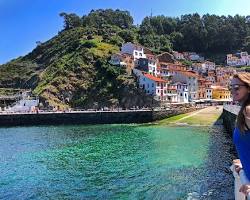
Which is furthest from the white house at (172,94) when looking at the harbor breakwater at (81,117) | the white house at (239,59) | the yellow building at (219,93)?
the white house at (239,59)

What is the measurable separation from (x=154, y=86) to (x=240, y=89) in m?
111

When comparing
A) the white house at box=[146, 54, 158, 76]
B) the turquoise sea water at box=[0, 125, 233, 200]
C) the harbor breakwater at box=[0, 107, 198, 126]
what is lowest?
the turquoise sea water at box=[0, 125, 233, 200]

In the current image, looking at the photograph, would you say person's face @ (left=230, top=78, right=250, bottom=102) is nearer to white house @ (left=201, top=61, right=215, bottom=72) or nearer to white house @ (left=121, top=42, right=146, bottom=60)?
white house @ (left=121, top=42, right=146, bottom=60)

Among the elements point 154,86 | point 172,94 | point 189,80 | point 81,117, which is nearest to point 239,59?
point 189,80

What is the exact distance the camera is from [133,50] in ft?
474

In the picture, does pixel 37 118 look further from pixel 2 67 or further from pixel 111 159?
pixel 2 67

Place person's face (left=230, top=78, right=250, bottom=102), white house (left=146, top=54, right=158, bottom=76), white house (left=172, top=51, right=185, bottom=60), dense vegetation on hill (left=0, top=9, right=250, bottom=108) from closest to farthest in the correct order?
person's face (left=230, top=78, right=250, bottom=102)
dense vegetation on hill (left=0, top=9, right=250, bottom=108)
white house (left=146, top=54, right=158, bottom=76)
white house (left=172, top=51, right=185, bottom=60)

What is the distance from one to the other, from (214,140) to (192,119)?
95.8ft

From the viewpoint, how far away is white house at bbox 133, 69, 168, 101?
382 feet

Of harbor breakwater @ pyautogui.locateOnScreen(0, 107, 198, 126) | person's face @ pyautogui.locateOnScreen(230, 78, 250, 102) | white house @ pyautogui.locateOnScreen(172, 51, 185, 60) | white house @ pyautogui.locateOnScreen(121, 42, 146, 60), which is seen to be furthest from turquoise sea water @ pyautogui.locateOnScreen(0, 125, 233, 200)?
white house @ pyautogui.locateOnScreen(172, 51, 185, 60)

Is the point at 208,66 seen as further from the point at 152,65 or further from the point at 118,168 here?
the point at 118,168

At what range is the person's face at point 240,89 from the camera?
5445 mm

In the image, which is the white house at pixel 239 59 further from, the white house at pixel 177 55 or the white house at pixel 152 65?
the white house at pixel 152 65

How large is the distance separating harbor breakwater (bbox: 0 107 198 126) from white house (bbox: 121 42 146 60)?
5419cm
